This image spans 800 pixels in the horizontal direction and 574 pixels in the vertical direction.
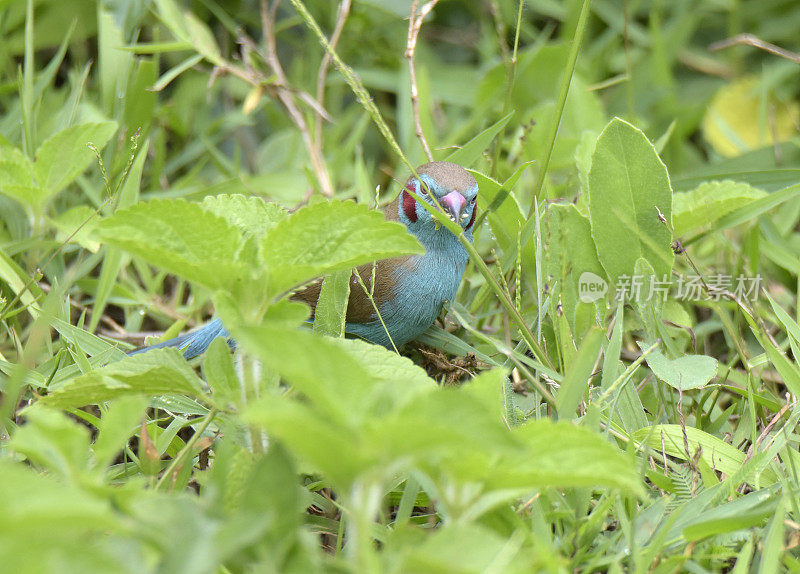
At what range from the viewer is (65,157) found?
8.10ft

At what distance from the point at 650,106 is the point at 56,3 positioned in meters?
2.65

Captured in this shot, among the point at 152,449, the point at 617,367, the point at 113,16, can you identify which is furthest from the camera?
the point at 113,16

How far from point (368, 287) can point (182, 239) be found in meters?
1.14

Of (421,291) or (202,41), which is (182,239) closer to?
(421,291)

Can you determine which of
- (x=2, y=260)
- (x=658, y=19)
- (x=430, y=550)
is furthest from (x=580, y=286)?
(x=658, y=19)

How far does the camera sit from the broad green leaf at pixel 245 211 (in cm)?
172

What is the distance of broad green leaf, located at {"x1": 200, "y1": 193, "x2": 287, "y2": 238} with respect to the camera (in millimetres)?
1718

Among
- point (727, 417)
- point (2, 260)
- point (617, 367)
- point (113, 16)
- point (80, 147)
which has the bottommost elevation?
point (727, 417)

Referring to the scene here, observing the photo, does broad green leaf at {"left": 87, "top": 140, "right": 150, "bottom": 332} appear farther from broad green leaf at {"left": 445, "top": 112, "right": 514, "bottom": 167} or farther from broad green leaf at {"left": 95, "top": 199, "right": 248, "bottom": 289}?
broad green leaf at {"left": 95, "top": 199, "right": 248, "bottom": 289}

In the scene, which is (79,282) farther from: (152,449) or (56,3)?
(56,3)

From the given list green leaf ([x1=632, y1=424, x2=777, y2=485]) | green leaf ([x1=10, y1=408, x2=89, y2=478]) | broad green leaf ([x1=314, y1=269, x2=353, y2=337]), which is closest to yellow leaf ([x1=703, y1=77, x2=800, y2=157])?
green leaf ([x1=632, y1=424, x2=777, y2=485])

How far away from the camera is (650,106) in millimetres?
4020

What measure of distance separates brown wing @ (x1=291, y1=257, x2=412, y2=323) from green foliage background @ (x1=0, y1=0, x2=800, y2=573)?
0.62 ft

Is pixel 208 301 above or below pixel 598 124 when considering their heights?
below
